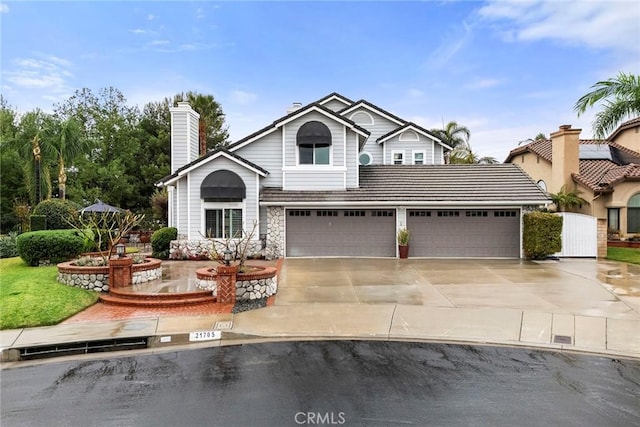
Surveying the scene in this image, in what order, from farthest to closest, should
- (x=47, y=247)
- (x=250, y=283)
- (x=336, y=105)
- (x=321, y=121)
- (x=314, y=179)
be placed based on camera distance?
(x=336, y=105)
(x=314, y=179)
(x=321, y=121)
(x=47, y=247)
(x=250, y=283)

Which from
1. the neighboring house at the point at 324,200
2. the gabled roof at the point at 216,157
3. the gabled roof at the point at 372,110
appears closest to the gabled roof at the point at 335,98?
the gabled roof at the point at 372,110

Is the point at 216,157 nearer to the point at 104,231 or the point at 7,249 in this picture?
the point at 104,231

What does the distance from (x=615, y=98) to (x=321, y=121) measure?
1219cm

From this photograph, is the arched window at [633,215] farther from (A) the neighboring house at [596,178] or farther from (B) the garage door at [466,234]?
(B) the garage door at [466,234]

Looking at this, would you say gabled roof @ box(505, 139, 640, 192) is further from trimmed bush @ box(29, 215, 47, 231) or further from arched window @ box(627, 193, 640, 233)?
trimmed bush @ box(29, 215, 47, 231)

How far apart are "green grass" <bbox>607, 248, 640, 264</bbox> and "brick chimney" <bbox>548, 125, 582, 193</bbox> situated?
4359 mm

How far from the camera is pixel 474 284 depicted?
40.1 feet

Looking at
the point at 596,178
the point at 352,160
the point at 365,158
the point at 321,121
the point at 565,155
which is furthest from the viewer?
the point at 365,158

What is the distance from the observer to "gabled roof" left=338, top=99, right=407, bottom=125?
2441 centimetres

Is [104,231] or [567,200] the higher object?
[567,200]

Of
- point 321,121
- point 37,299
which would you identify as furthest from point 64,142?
point 37,299

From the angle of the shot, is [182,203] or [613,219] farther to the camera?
[613,219]

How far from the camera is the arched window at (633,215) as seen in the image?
2161 cm

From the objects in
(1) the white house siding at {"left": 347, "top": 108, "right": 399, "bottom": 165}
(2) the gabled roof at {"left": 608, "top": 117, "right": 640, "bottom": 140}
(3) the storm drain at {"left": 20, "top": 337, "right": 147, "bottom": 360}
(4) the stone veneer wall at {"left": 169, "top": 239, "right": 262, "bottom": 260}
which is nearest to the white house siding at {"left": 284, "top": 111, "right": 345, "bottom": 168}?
(4) the stone veneer wall at {"left": 169, "top": 239, "right": 262, "bottom": 260}
